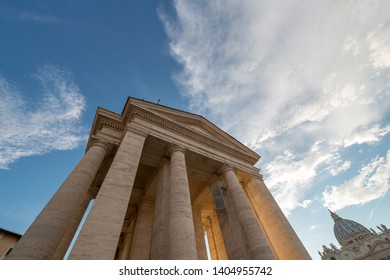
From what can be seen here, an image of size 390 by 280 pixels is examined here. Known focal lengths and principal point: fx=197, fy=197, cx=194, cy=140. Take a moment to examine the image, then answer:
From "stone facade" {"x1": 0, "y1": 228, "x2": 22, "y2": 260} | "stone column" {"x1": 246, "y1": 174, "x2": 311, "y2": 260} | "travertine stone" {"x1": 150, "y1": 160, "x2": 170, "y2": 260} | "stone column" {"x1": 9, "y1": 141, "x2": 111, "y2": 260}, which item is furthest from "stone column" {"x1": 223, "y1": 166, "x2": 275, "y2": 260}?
"stone facade" {"x1": 0, "y1": 228, "x2": 22, "y2": 260}

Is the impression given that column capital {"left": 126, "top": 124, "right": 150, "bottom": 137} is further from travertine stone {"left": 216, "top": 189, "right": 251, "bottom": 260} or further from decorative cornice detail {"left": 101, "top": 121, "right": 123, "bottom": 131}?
travertine stone {"left": 216, "top": 189, "right": 251, "bottom": 260}

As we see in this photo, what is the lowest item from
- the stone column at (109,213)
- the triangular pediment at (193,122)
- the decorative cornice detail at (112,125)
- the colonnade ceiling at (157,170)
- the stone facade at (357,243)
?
the stone column at (109,213)

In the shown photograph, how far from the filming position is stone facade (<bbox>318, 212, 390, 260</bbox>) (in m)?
66.6

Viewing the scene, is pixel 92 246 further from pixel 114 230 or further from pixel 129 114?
pixel 129 114

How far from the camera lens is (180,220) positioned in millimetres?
8977

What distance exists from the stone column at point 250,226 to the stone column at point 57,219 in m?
8.81

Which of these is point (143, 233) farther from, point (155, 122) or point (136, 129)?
point (155, 122)

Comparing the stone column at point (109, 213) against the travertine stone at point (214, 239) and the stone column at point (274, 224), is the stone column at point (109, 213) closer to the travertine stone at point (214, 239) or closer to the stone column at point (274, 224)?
the stone column at point (274, 224)

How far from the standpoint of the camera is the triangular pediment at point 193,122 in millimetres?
14541

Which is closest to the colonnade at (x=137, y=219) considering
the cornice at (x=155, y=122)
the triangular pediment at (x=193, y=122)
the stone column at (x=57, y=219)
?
the stone column at (x=57, y=219)

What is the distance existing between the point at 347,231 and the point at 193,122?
11950 cm

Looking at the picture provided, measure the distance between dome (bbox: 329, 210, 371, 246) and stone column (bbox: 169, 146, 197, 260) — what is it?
11778cm

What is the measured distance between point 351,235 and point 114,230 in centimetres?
12393
